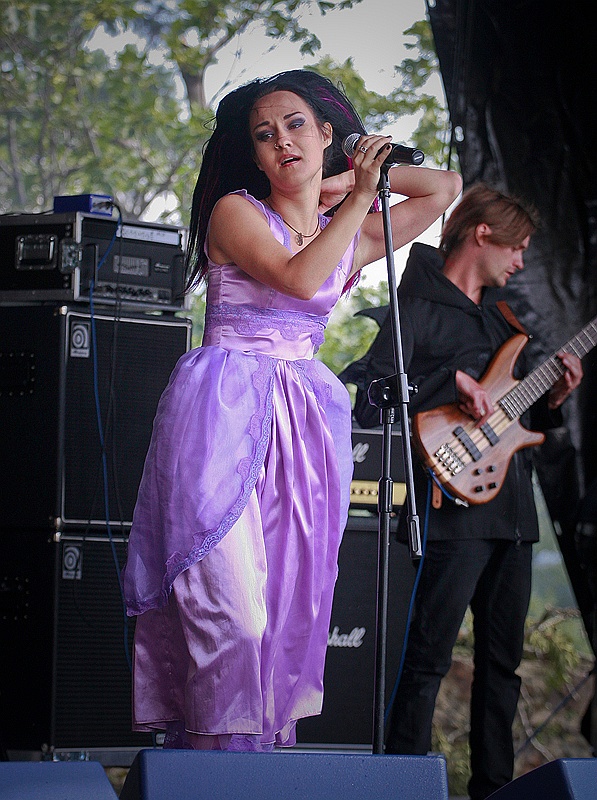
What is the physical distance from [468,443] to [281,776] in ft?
5.67

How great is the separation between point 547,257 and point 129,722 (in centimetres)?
188

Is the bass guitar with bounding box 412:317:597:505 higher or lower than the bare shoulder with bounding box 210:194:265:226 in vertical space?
lower

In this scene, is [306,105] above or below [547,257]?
above

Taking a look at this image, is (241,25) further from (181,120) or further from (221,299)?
(221,299)

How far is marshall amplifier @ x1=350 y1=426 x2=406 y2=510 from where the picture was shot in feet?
9.05

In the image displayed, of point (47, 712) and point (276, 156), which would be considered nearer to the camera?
point (276, 156)

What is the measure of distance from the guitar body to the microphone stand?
682mm

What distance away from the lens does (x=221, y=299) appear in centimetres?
211

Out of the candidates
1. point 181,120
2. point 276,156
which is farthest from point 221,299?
point 181,120

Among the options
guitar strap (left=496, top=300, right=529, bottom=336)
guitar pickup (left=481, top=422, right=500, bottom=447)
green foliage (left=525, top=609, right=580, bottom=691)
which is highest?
guitar strap (left=496, top=300, right=529, bottom=336)

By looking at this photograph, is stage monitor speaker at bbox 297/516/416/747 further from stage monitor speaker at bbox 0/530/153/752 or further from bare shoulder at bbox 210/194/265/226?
bare shoulder at bbox 210/194/265/226

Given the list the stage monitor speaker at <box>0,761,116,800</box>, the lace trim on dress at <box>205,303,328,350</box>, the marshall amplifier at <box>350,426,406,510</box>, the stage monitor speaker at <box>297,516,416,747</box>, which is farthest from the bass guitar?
the stage monitor speaker at <box>0,761,116,800</box>

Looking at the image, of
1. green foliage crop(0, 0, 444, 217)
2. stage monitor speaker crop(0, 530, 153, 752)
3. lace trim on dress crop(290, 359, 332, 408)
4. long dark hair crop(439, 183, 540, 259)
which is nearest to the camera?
lace trim on dress crop(290, 359, 332, 408)

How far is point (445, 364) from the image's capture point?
277 cm
